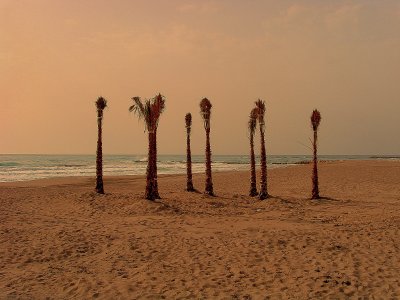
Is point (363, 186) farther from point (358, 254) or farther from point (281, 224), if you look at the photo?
point (358, 254)

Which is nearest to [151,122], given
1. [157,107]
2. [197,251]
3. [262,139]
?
[157,107]

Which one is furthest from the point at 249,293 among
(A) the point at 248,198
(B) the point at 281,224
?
(A) the point at 248,198

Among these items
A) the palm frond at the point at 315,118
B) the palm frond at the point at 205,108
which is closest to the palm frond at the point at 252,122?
the palm frond at the point at 205,108

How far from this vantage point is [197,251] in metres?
12.8

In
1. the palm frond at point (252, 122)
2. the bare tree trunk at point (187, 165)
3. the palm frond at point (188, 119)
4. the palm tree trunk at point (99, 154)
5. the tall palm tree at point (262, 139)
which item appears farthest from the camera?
the palm frond at point (188, 119)

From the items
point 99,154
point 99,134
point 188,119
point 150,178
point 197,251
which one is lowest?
point 197,251

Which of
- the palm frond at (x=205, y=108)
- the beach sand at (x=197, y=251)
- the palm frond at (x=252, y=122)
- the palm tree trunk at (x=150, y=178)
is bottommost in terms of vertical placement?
the beach sand at (x=197, y=251)

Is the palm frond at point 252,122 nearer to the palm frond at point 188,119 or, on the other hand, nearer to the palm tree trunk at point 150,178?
the palm frond at point 188,119

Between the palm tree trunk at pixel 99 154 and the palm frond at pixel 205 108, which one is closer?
the palm frond at pixel 205 108

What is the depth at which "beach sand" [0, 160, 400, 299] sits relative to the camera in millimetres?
9492

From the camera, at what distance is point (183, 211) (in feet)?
69.2

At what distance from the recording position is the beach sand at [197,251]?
374 inches

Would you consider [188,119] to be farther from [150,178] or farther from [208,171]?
[150,178]

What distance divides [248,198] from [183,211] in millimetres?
7261
